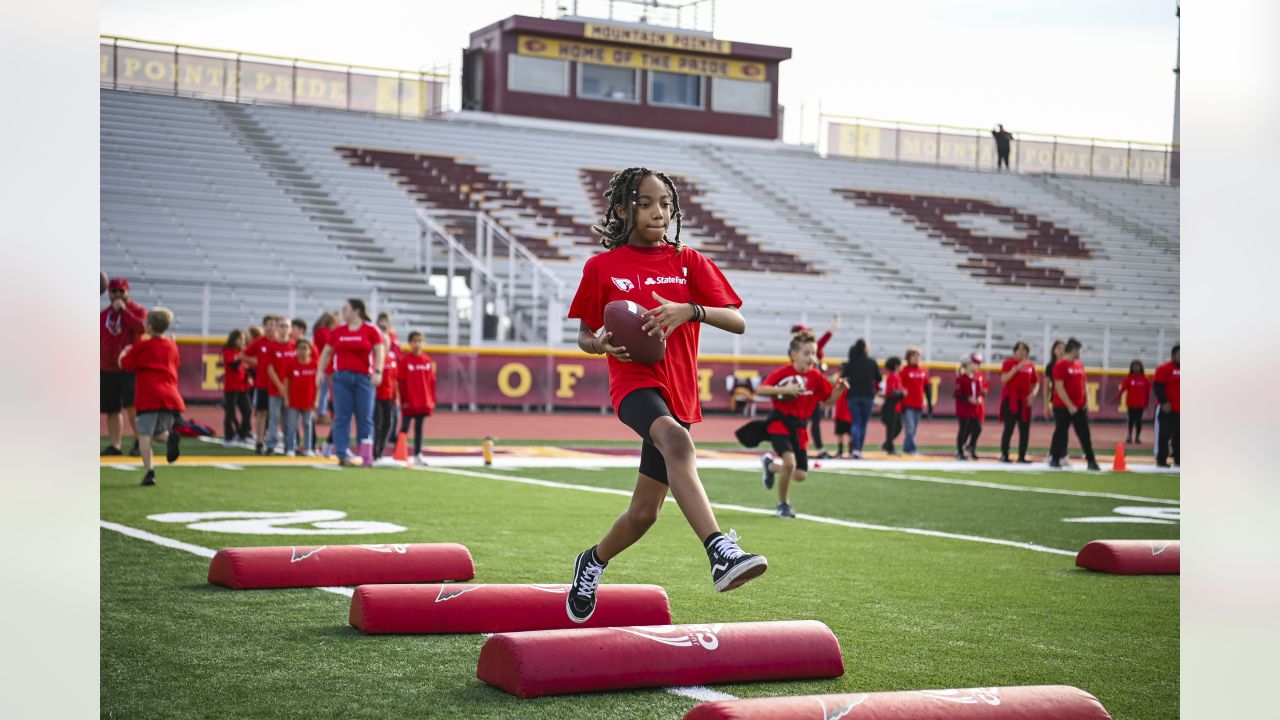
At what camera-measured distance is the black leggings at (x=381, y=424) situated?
17250 millimetres

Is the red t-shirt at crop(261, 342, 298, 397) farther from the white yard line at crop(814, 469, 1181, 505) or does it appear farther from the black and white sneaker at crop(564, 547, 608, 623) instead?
the black and white sneaker at crop(564, 547, 608, 623)

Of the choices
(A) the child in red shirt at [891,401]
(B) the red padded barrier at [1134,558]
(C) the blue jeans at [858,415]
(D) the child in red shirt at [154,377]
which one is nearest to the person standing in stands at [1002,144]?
(A) the child in red shirt at [891,401]

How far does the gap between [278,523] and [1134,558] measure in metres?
5.85

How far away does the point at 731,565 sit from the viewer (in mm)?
4895

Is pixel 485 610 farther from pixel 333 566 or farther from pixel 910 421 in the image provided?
pixel 910 421

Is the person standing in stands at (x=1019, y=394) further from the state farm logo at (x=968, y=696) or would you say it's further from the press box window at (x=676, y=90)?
the press box window at (x=676, y=90)

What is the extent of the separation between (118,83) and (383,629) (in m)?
32.9

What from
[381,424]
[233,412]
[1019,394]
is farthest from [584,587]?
[1019,394]

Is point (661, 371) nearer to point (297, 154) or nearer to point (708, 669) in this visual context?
point (708, 669)

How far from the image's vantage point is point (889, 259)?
1480 inches

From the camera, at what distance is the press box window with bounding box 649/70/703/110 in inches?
1689

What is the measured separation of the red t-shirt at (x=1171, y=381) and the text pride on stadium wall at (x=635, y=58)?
24.6 metres
